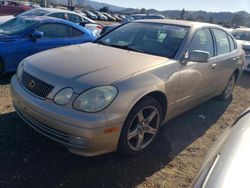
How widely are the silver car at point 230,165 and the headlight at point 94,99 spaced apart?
4.12ft

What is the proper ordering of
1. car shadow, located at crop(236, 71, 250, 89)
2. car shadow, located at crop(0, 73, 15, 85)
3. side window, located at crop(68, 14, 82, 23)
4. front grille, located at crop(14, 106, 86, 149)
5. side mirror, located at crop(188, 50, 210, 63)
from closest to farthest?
front grille, located at crop(14, 106, 86, 149) → side mirror, located at crop(188, 50, 210, 63) → car shadow, located at crop(0, 73, 15, 85) → car shadow, located at crop(236, 71, 250, 89) → side window, located at crop(68, 14, 82, 23)

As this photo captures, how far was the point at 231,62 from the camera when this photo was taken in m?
5.54

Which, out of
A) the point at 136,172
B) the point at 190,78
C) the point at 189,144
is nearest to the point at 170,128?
the point at 189,144

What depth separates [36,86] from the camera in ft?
10.8

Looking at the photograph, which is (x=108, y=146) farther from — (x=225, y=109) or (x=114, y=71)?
(x=225, y=109)

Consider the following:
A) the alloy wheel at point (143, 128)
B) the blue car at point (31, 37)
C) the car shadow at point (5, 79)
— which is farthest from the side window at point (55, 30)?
the alloy wheel at point (143, 128)

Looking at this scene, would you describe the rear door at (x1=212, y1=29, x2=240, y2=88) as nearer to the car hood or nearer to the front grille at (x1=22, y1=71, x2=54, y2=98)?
the car hood

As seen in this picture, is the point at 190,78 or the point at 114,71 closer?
the point at 114,71

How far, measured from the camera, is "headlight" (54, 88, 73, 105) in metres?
3.00

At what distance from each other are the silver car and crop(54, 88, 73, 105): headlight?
158cm

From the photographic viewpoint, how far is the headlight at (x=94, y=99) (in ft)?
9.66

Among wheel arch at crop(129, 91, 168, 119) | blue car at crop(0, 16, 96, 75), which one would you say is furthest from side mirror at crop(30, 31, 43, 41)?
wheel arch at crop(129, 91, 168, 119)

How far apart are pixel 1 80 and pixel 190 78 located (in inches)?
155

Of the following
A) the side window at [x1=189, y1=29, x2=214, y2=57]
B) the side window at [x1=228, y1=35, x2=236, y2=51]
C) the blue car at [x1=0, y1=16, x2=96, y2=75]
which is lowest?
the blue car at [x1=0, y1=16, x2=96, y2=75]
